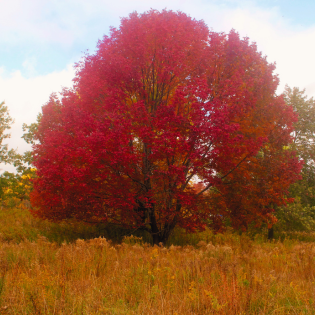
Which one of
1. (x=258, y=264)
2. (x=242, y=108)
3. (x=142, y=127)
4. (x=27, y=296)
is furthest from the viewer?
(x=242, y=108)

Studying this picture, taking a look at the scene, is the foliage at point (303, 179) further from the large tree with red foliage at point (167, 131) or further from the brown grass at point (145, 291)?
the brown grass at point (145, 291)

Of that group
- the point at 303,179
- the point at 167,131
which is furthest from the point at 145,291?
the point at 303,179

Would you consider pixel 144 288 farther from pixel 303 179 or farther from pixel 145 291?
pixel 303 179

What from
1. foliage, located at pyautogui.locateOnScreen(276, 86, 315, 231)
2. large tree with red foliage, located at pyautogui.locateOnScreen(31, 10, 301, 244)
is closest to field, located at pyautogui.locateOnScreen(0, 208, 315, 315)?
large tree with red foliage, located at pyautogui.locateOnScreen(31, 10, 301, 244)

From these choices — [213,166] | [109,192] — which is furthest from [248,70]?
[109,192]

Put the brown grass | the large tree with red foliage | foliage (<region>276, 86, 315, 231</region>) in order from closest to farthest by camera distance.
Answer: the brown grass, the large tree with red foliage, foliage (<region>276, 86, 315, 231</region>)

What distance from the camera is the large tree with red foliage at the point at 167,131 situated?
8.18 meters

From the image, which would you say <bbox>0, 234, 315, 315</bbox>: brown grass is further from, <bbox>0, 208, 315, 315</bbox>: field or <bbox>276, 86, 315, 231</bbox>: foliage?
<bbox>276, 86, 315, 231</bbox>: foliage

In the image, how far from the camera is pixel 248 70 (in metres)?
10.5

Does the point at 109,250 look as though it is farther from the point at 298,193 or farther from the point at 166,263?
the point at 298,193

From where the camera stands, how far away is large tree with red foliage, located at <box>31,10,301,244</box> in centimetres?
818

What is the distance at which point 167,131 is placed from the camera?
7.95 meters

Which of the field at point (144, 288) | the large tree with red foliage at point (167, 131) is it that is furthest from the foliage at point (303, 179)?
the field at point (144, 288)

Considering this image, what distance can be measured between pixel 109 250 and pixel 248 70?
8512mm
